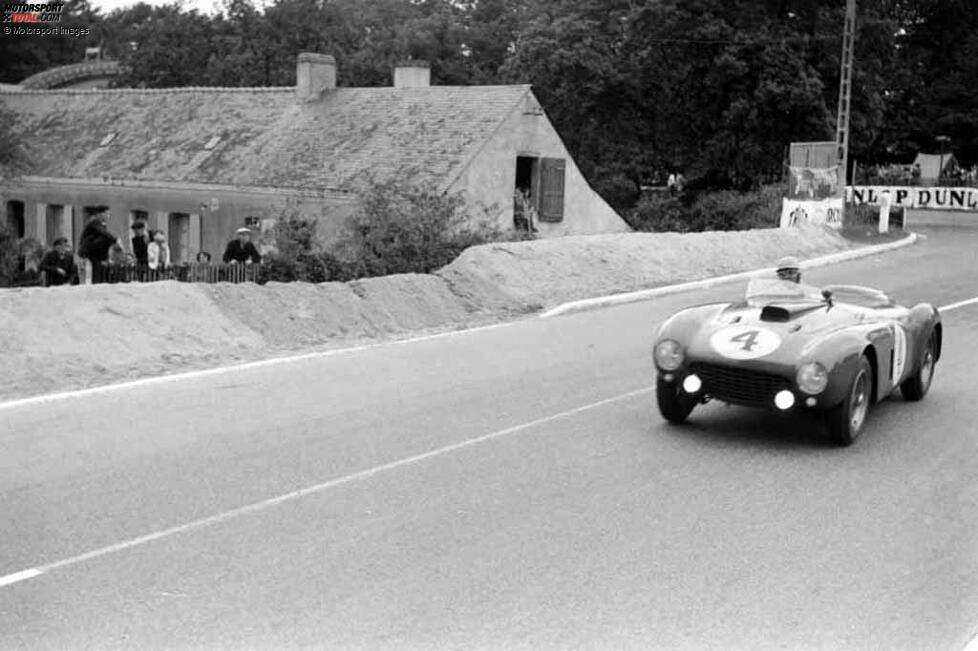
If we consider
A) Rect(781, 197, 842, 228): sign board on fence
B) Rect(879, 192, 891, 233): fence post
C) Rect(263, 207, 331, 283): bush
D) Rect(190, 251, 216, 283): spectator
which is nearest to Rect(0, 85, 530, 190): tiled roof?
Rect(781, 197, 842, 228): sign board on fence

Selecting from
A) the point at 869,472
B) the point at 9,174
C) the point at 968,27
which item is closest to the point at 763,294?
the point at 869,472

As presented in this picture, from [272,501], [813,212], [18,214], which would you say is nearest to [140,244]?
[272,501]

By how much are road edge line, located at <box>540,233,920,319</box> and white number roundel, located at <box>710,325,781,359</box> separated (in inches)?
290

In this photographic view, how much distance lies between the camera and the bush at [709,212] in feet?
119

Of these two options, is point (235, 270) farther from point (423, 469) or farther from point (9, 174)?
point (9, 174)

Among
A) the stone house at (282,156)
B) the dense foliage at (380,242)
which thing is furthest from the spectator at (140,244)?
the stone house at (282,156)

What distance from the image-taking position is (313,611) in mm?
5535

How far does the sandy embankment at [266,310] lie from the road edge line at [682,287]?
14.5 inches

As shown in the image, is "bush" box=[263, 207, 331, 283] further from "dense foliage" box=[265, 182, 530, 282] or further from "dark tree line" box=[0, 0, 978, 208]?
"dark tree line" box=[0, 0, 978, 208]

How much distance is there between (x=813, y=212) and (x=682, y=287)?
13.5m

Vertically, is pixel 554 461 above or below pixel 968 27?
below

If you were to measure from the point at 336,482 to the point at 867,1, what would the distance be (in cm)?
4868

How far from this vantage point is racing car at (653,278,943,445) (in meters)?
8.83

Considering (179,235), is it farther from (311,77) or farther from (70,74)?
(70,74)
